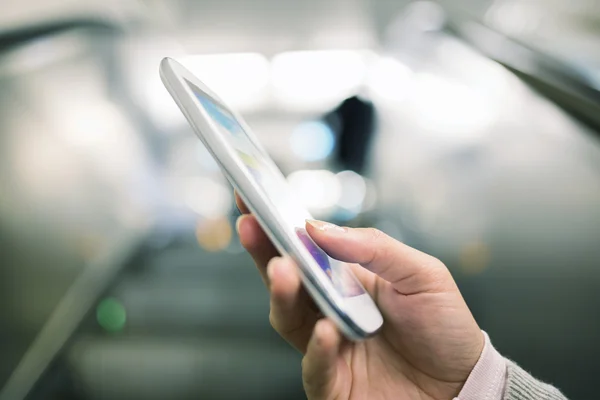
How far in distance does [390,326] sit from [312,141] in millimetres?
5691

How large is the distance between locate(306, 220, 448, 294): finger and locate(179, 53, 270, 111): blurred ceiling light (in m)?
3.09

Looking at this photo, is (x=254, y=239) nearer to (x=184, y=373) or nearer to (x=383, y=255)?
(x=383, y=255)

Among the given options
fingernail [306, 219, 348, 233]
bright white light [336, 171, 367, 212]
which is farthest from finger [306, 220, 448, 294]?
bright white light [336, 171, 367, 212]

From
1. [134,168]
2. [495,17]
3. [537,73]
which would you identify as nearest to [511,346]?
[537,73]

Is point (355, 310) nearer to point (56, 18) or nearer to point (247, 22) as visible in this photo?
point (56, 18)

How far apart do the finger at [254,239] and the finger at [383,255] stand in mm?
153

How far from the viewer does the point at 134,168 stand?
388 centimetres

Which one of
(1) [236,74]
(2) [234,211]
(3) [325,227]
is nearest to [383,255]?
(3) [325,227]

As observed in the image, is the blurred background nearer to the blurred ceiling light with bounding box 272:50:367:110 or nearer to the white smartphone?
the blurred ceiling light with bounding box 272:50:367:110

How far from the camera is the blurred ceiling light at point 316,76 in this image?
4.20 m

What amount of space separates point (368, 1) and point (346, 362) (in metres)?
2.93

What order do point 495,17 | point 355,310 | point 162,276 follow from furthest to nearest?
point 495,17
point 162,276
point 355,310

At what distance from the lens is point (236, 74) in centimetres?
453

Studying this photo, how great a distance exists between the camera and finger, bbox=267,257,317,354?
65cm
